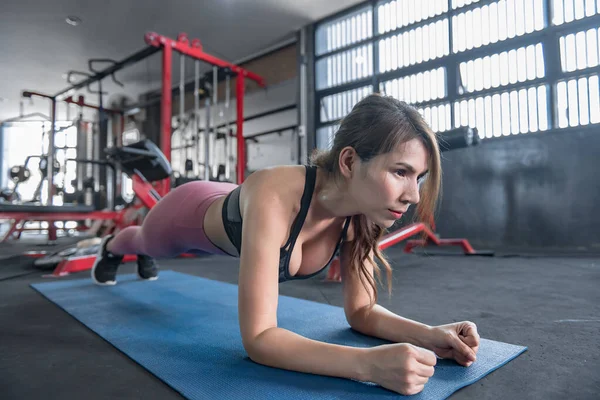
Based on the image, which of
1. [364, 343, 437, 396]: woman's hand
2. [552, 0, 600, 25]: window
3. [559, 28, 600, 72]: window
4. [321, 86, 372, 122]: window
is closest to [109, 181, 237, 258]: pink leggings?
[364, 343, 437, 396]: woman's hand

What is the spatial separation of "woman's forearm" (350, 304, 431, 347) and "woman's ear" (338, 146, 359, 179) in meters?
0.44

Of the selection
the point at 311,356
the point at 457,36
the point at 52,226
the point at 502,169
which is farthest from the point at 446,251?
the point at 52,226

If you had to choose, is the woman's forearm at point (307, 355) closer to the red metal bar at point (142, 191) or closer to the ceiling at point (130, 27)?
the red metal bar at point (142, 191)

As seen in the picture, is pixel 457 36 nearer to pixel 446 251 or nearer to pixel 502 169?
pixel 502 169

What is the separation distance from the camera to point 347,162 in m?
0.88

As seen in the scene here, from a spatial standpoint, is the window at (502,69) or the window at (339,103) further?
the window at (339,103)

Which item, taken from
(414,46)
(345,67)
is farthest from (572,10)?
(345,67)

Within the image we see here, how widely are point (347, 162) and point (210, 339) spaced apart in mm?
666

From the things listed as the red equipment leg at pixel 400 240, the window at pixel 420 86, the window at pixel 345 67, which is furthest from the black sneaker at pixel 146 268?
the window at pixel 345 67

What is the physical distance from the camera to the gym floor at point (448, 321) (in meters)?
0.82

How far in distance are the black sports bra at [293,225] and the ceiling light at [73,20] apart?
4.50 meters

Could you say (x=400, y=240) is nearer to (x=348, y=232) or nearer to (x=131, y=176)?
(x=348, y=232)

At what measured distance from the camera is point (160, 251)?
4.92 ft

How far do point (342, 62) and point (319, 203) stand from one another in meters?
3.69
